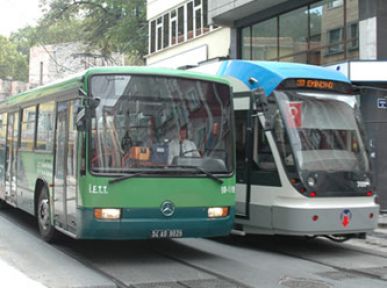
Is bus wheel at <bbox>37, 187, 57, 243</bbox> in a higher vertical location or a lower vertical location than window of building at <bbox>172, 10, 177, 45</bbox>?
lower

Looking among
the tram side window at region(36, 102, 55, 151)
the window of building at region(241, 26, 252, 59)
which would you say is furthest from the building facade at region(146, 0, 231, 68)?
the tram side window at region(36, 102, 55, 151)

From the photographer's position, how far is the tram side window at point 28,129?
1116 cm

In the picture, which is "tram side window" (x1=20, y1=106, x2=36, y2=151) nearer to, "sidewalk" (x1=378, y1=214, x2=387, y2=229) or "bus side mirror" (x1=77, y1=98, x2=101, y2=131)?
"bus side mirror" (x1=77, y1=98, x2=101, y2=131)

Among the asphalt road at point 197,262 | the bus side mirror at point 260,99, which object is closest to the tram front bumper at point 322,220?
the asphalt road at point 197,262

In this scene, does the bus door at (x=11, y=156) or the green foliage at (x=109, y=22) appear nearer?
the bus door at (x=11, y=156)

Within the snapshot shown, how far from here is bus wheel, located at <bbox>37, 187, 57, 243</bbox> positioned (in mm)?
9766

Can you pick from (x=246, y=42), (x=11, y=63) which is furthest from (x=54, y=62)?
(x=246, y=42)

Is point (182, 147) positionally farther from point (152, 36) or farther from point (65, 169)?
point (152, 36)

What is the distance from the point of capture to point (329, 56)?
17438 mm

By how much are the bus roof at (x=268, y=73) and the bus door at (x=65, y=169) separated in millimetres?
3042

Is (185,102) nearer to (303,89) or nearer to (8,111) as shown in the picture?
(303,89)

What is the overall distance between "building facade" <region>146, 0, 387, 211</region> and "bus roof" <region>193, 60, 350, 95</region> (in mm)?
1469

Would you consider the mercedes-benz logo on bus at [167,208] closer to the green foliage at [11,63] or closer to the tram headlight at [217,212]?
the tram headlight at [217,212]

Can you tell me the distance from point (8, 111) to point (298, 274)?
8.05 metres
